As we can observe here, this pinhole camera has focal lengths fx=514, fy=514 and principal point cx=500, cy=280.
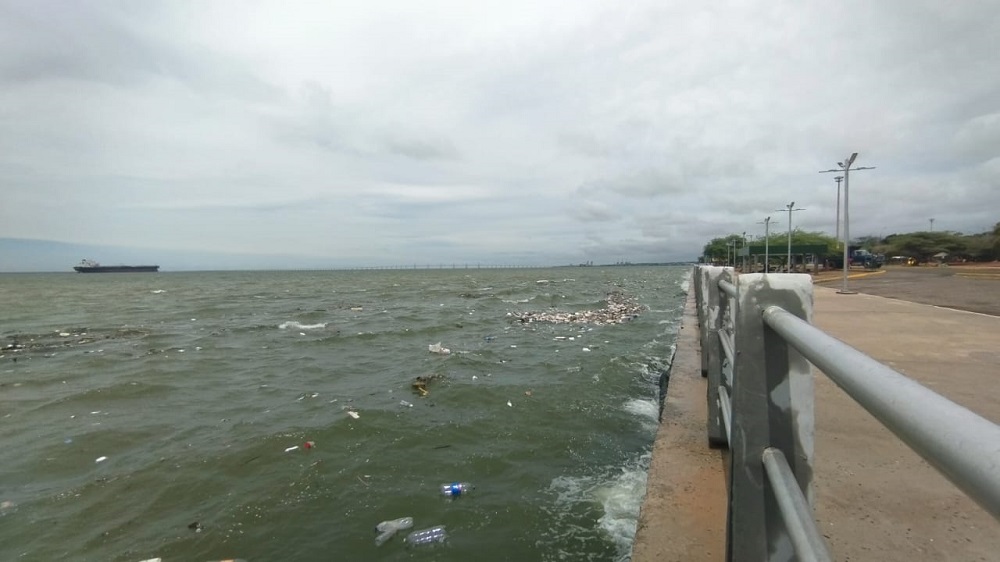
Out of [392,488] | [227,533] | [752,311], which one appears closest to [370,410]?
[392,488]

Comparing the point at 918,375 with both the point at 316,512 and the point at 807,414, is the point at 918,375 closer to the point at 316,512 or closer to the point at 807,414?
the point at 807,414

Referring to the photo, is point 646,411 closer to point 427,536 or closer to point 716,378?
point 716,378

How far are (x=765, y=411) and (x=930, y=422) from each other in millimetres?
1018

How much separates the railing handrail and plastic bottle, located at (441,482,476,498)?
4.53 meters

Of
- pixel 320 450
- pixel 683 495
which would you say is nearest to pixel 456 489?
pixel 320 450

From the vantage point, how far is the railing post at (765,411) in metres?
1.62

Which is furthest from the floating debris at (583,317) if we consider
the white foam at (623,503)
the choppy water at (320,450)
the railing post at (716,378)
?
the railing post at (716,378)

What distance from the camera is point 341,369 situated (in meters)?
10.6

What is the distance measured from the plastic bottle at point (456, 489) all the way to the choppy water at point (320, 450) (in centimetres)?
9

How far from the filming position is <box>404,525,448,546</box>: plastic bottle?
14.0 feet

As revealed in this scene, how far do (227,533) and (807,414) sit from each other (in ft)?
15.6

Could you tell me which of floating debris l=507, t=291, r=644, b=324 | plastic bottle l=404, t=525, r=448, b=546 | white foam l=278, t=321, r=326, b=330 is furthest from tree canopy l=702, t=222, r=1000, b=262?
plastic bottle l=404, t=525, r=448, b=546

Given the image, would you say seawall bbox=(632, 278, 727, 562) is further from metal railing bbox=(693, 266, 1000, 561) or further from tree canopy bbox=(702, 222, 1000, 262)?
tree canopy bbox=(702, 222, 1000, 262)

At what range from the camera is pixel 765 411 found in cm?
165
